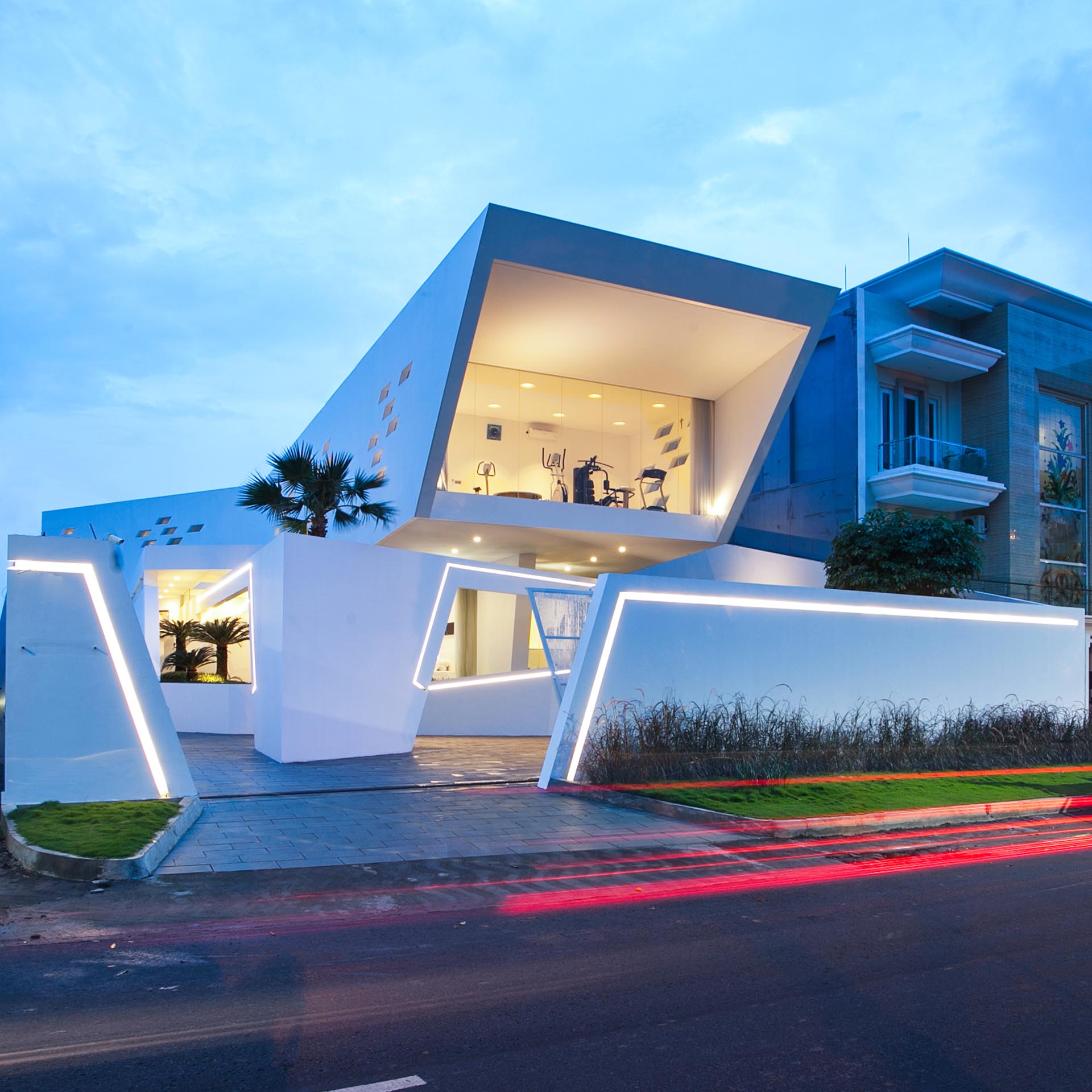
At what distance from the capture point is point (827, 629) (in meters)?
15.3

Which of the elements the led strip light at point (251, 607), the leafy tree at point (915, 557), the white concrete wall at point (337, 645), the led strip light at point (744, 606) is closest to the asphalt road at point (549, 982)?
the led strip light at point (744, 606)

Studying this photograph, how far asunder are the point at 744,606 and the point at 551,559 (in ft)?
51.3

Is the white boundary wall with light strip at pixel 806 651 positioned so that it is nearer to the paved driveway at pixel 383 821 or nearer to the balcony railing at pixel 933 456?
the paved driveway at pixel 383 821

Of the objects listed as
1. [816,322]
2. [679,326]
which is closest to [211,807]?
[679,326]

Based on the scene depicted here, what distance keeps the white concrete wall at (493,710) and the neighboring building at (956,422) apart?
41.1 ft

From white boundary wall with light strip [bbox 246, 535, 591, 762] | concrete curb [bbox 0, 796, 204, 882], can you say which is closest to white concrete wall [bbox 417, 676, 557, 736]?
white boundary wall with light strip [bbox 246, 535, 591, 762]

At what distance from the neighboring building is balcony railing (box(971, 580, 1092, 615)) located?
0.20ft

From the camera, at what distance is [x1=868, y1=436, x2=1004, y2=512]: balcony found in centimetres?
2712

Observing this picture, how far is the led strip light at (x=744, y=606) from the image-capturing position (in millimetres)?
12867

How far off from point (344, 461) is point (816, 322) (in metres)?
12.5

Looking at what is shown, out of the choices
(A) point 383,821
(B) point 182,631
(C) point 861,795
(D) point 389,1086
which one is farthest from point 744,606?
(B) point 182,631

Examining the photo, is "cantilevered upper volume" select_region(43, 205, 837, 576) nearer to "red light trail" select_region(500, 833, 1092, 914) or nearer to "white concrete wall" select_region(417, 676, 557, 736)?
"white concrete wall" select_region(417, 676, 557, 736)

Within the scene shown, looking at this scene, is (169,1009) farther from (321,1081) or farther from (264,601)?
(264,601)

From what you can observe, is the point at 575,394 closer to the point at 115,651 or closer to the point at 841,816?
the point at 841,816
